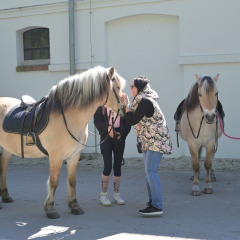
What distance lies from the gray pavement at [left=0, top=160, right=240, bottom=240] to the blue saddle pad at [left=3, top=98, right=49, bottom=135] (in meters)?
1.18

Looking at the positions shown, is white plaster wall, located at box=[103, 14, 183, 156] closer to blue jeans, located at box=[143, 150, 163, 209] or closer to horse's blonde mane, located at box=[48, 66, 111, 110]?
blue jeans, located at box=[143, 150, 163, 209]

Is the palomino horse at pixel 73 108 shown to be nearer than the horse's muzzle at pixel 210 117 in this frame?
Yes

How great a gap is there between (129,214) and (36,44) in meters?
6.78

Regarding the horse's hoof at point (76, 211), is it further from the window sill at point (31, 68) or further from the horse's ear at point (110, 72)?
the window sill at point (31, 68)

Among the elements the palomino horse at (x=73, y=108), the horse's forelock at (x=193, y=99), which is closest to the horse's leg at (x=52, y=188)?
the palomino horse at (x=73, y=108)

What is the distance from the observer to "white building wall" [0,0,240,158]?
8.84 m

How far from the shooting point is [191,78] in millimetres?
9133

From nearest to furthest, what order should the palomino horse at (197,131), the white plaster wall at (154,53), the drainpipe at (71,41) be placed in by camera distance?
the palomino horse at (197,131) → the white plaster wall at (154,53) → the drainpipe at (71,41)

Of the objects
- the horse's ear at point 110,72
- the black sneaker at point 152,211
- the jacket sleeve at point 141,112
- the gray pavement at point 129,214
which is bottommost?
the gray pavement at point 129,214

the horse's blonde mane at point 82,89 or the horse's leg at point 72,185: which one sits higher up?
the horse's blonde mane at point 82,89

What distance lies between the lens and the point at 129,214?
5605 millimetres

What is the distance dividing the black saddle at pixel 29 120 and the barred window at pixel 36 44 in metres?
5.34

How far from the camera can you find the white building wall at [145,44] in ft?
29.0

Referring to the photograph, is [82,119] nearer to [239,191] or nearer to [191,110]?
[191,110]
